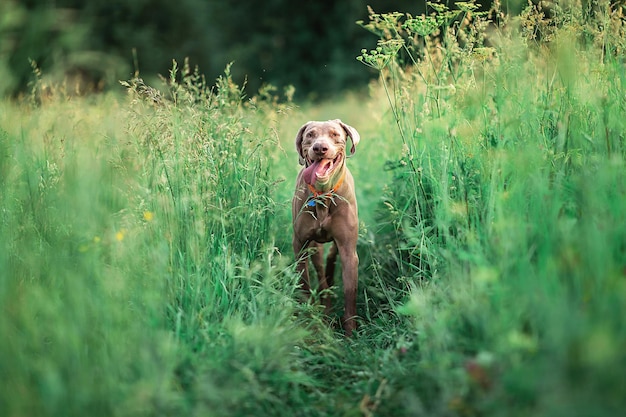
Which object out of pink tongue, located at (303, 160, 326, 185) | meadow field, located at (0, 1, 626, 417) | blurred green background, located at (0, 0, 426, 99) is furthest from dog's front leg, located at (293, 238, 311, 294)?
blurred green background, located at (0, 0, 426, 99)

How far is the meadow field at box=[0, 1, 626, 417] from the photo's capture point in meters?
2.28

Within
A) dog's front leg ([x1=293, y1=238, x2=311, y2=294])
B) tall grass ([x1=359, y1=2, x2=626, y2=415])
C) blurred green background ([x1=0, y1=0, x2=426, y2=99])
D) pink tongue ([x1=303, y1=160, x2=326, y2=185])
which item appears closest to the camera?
tall grass ([x1=359, y1=2, x2=626, y2=415])

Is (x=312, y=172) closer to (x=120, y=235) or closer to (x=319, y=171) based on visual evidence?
(x=319, y=171)

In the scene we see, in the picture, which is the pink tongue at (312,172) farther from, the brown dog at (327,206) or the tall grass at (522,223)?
the tall grass at (522,223)

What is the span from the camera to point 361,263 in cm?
460

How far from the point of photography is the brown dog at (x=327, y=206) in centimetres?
386

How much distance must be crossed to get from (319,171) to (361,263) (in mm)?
1035

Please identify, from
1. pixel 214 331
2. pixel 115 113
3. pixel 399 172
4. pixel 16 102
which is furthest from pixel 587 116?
pixel 16 102

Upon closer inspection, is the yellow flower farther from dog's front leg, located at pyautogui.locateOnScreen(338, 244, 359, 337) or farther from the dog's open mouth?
dog's front leg, located at pyautogui.locateOnScreen(338, 244, 359, 337)

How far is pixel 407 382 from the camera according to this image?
2688mm

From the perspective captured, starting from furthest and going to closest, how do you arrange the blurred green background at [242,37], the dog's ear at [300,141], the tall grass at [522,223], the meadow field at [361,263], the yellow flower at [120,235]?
the blurred green background at [242,37], the dog's ear at [300,141], the yellow flower at [120,235], the meadow field at [361,263], the tall grass at [522,223]

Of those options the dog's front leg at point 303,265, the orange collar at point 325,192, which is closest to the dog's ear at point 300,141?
the orange collar at point 325,192

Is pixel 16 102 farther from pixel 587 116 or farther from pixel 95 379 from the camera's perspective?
pixel 587 116

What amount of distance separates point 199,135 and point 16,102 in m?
2.82
